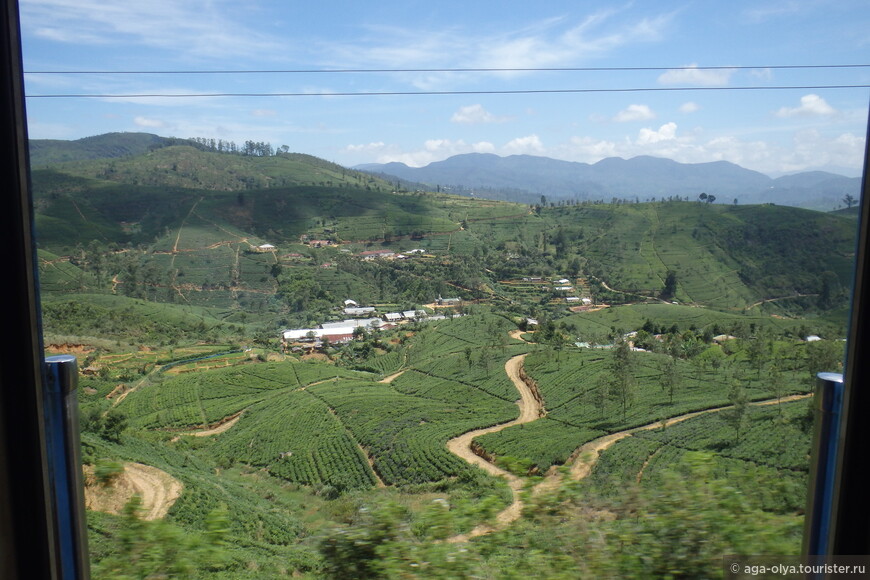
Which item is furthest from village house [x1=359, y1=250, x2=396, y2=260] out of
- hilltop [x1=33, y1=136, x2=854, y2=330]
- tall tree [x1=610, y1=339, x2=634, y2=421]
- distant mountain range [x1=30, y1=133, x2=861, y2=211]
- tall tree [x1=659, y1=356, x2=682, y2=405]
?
tall tree [x1=659, y1=356, x2=682, y2=405]

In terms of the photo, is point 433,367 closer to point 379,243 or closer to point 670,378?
point 670,378

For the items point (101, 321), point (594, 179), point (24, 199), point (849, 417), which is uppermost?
point (594, 179)

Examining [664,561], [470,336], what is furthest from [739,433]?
[470,336]

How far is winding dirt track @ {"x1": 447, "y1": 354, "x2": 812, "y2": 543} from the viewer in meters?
1.82

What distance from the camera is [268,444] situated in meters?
13.1

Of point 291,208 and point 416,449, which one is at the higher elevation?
point 291,208

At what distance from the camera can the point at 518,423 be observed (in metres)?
13.2

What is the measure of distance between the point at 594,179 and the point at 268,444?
18730cm

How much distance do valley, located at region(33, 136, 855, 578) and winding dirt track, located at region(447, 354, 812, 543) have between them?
0.06 feet

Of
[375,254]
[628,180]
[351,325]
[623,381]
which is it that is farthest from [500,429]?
[628,180]

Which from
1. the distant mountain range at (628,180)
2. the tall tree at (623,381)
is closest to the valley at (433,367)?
the tall tree at (623,381)

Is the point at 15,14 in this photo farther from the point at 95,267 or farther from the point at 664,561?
A: the point at 95,267

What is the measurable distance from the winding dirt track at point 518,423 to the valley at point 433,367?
2cm

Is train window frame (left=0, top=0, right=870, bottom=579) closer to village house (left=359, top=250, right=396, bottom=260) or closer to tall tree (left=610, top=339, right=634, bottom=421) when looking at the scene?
tall tree (left=610, top=339, right=634, bottom=421)
